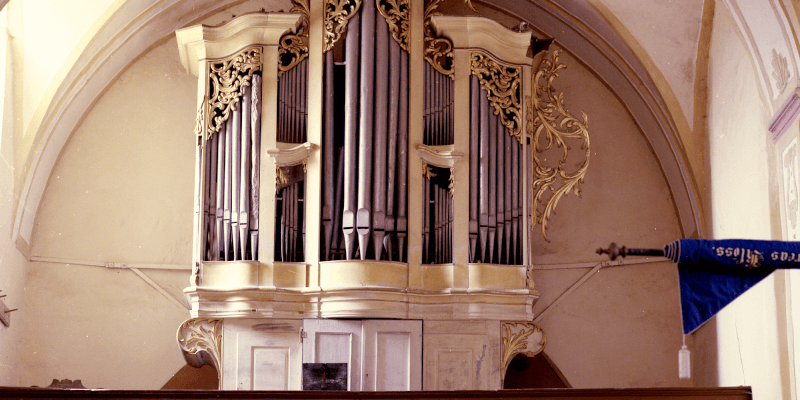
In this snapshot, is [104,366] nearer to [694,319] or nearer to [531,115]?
[531,115]

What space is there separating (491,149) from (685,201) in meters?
2.04

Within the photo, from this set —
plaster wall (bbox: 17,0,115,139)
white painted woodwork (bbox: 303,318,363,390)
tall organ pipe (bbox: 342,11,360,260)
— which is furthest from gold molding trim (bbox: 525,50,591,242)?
plaster wall (bbox: 17,0,115,139)

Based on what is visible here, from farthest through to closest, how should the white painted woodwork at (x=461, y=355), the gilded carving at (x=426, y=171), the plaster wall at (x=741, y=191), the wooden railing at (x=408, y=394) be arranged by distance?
1. the gilded carving at (x=426, y=171)
2. the white painted woodwork at (x=461, y=355)
3. the plaster wall at (x=741, y=191)
4. the wooden railing at (x=408, y=394)

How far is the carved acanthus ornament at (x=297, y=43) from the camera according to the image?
8.46m

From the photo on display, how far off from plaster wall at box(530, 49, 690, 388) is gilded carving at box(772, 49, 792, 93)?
8.77 feet

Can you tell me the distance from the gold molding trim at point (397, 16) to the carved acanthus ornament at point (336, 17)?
0.23 metres

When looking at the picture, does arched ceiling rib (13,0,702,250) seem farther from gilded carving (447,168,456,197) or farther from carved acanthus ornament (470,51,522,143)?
gilded carving (447,168,456,197)

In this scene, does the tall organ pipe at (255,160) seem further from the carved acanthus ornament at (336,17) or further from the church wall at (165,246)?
the church wall at (165,246)

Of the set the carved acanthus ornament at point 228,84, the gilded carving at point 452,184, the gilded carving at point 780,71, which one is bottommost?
the gilded carving at point 452,184

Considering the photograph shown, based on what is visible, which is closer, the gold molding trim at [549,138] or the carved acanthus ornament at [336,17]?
the carved acanthus ornament at [336,17]

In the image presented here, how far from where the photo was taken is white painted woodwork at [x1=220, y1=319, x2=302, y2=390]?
7.85 meters

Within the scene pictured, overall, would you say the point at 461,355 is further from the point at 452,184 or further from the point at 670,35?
the point at 670,35

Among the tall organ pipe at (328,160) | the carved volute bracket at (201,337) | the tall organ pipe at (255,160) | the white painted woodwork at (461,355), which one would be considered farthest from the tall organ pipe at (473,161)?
the carved volute bracket at (201,337)

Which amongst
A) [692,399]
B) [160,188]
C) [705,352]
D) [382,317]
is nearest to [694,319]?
A: [692,399]
